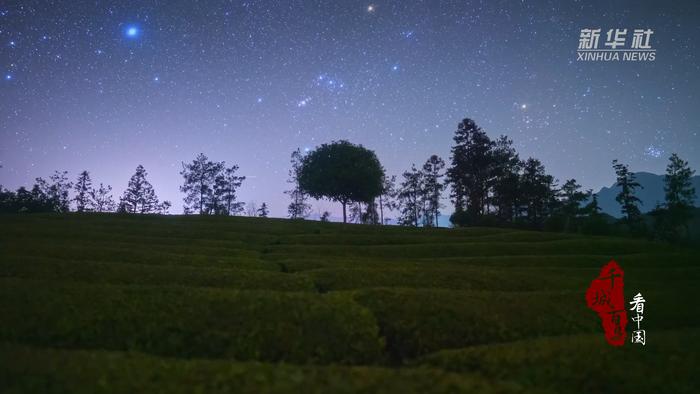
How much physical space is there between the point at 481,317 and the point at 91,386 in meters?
11.9

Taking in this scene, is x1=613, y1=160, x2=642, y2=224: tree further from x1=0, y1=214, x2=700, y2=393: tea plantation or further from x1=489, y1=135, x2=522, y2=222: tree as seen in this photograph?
x1=0, y1=214, x2=700, y2=393: tea plantation

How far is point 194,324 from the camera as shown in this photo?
35.9 feet

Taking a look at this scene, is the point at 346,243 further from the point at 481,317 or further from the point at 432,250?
the point at 481,317

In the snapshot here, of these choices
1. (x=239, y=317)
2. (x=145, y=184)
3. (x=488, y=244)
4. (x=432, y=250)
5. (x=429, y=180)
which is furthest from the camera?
(x=145, y=184)

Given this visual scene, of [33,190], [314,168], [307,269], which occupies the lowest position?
[307,269]

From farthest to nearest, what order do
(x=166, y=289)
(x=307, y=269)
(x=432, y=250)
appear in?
(x=432, y=250)
(x=307, y=269)
(x=166, y=289)

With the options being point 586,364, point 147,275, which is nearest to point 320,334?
point 586,364

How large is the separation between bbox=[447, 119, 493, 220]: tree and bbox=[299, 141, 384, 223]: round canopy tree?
27.0m

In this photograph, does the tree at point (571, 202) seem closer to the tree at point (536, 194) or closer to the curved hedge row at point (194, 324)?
the tree at point (536, 194)

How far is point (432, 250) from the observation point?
34.3m

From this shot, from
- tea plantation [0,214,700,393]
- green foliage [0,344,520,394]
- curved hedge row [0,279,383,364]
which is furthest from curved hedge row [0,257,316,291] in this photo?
green foliage [0,344,520,394]

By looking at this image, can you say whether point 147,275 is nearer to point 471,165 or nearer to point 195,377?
point 195,377

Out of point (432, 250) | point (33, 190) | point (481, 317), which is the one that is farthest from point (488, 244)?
point (33, 190)

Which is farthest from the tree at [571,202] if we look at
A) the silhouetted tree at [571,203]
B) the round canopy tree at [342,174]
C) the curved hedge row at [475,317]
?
the curved hedge row at [475,317]
